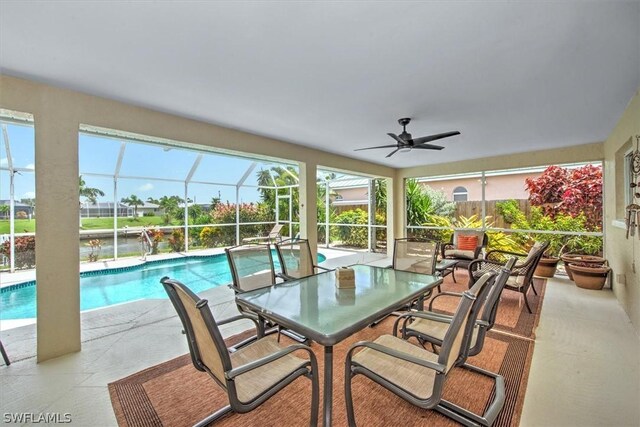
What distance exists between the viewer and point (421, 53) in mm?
2012

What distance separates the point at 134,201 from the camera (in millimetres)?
7121

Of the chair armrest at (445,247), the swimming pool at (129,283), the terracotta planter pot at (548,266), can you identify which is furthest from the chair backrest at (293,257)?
the terracotta planter pot at (548,266)

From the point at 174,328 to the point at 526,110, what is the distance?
4673 millimetres

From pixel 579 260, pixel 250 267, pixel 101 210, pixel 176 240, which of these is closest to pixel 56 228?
pixel 250 267

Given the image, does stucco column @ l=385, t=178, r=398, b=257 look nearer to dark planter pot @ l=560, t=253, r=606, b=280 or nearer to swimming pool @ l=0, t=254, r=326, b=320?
swimming pool @ l=0, t=254, r=326, b=320

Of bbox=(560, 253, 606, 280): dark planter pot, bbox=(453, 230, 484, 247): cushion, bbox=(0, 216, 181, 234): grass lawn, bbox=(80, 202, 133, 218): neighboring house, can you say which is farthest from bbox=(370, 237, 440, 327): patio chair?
bbox=(80, 202, 133, 218): neighboring house

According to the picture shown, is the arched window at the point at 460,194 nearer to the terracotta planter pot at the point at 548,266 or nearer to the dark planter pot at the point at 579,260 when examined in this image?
the terracotta planter pot at the point at 548,266

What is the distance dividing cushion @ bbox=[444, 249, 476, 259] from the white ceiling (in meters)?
2.70

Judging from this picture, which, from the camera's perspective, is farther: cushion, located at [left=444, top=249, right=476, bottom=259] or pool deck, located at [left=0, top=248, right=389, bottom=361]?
cushion, located at [left=444, top=249, right=476, bottom=259]

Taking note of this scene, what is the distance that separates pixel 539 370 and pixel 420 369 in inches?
55.0

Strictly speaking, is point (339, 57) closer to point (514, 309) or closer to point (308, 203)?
point (308, 203)

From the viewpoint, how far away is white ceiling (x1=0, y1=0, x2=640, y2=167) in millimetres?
1591

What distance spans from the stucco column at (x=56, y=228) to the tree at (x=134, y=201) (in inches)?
197

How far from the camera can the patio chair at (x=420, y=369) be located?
1.31 meters
